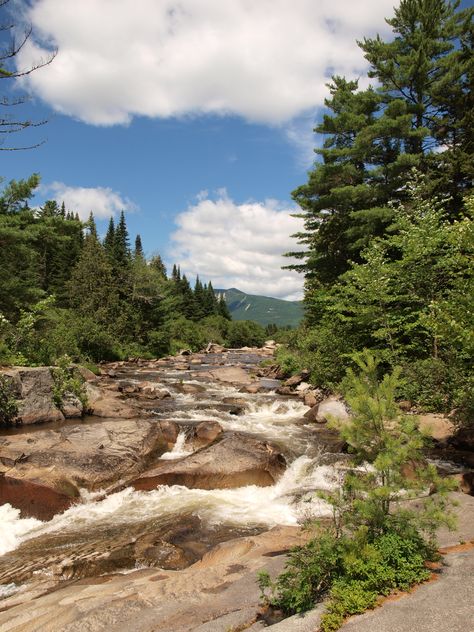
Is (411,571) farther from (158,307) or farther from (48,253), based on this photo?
(48,253)

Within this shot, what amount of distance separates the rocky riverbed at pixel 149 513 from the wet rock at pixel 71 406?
649 mm

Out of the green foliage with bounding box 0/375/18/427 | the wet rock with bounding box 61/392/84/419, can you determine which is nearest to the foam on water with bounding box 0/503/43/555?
the green foliage with bounding box 0/375/18/427

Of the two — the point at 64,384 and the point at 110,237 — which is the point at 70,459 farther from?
the point at 110,237

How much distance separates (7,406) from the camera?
14.7 meters

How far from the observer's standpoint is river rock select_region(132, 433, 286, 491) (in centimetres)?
1011

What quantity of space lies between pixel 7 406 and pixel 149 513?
8940 millimetres

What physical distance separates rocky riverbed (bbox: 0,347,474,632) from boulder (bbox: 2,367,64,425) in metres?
0.11

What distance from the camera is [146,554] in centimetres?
700

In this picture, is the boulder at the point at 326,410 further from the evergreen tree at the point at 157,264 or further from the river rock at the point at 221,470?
the evergreen tree at the point at 157,264

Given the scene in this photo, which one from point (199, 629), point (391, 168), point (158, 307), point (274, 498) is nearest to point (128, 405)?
point (274, 498)

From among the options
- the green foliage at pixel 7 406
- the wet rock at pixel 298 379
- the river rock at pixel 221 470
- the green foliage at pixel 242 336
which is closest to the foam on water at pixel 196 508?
the river rock at pixel 221 470

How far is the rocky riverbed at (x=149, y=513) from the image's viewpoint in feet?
16.2

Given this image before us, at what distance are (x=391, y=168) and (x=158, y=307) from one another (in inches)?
1503

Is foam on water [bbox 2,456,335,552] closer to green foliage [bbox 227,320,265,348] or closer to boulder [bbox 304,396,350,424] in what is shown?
boulder [bbox 304,396,350,424]
